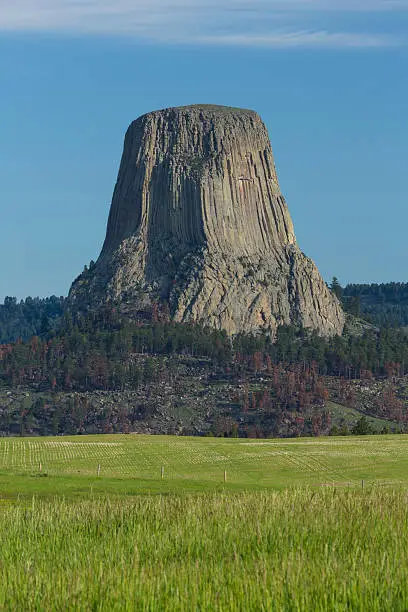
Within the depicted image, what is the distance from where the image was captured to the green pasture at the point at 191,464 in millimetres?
59281

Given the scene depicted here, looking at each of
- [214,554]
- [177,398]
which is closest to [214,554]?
[214,554]

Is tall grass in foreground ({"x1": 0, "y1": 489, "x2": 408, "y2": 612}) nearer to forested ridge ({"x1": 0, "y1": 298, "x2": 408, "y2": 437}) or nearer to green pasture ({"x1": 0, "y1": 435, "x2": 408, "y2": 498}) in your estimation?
green pasture ({"x1": 0, "y1": 435, "x2": 408, "y2": 498})

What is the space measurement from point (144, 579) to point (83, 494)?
2910 cm

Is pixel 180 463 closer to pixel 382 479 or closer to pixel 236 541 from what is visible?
pixel 382 479

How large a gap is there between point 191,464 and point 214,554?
5574 centimetres

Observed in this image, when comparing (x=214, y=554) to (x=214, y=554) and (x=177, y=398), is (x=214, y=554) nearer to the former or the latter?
(x=214, y=554)

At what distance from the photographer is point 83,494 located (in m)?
51.3

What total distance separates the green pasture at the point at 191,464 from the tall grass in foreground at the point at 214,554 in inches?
838

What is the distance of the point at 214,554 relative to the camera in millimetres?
25922

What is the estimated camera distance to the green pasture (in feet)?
194

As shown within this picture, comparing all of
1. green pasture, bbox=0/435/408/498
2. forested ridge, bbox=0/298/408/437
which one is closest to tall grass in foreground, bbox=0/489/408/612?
green pasture, bbox=0/435/408/498

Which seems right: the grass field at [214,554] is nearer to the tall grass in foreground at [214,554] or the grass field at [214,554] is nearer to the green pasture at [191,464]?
the tall grass in foreground at [214,554]

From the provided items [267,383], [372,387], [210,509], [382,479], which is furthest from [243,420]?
[210,509]

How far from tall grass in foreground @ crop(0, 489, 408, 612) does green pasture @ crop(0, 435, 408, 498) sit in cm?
2130
